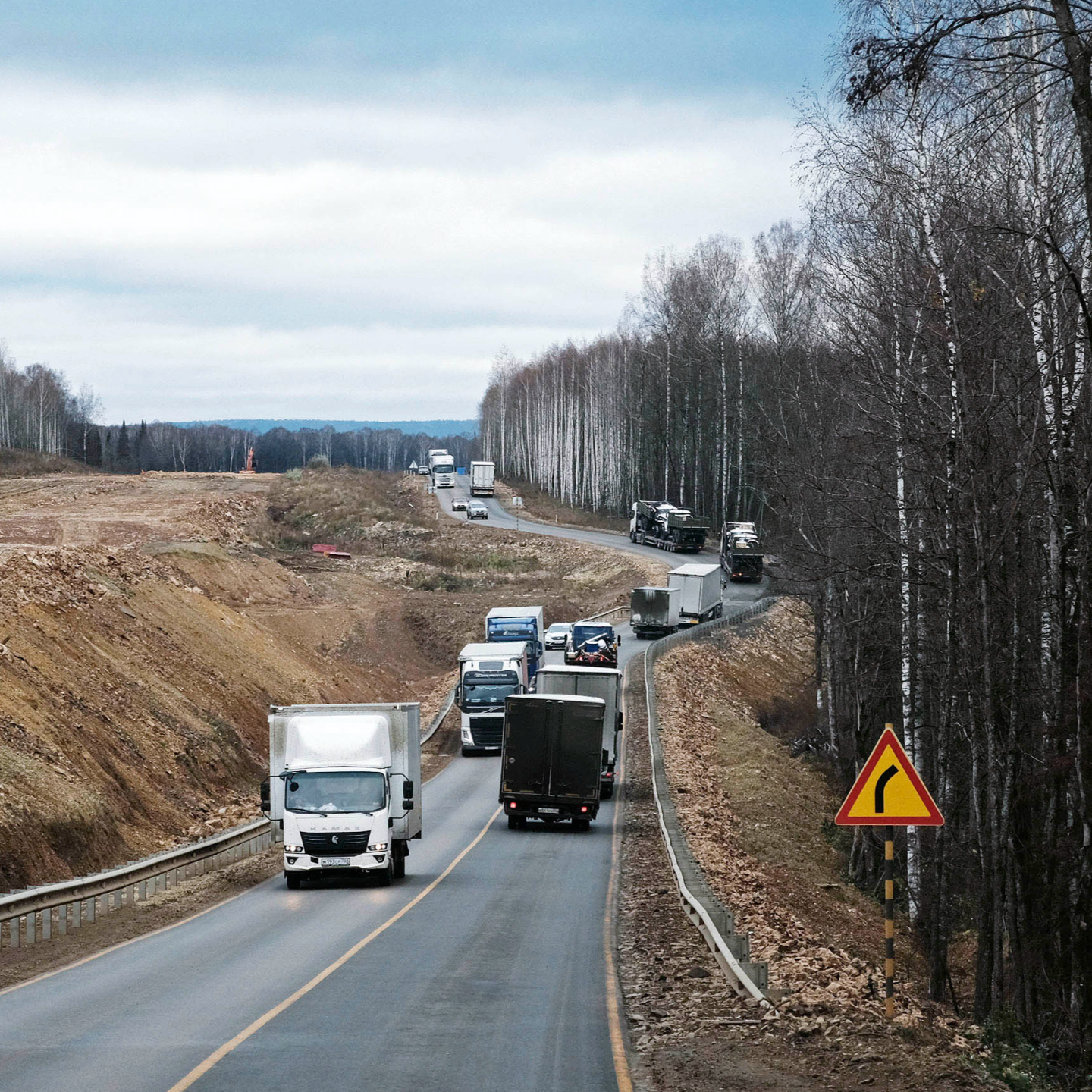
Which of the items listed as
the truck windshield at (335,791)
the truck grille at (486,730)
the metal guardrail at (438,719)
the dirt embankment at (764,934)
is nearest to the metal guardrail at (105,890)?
the truck windshield at (335,791)

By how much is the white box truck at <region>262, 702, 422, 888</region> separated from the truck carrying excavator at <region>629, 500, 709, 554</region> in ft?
206

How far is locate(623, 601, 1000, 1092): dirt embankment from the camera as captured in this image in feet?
35.4

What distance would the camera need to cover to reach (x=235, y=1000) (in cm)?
1410

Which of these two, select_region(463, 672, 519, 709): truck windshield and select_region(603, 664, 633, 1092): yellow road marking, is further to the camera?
select_region(463, 672, 519, 709): truck windshield

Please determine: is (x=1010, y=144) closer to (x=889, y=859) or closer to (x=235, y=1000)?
(x=889, y=859)

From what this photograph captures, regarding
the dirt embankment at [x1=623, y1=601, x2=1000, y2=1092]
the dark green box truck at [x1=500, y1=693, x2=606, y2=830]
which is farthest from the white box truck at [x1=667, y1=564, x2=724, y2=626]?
the dark green box truck at [x1=500, y1=693, x2=606, y2=830]

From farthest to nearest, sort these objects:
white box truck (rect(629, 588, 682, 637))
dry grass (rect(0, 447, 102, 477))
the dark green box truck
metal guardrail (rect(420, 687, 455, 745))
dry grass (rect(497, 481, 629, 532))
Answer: dry grass (rect(0, 447, 102, 477)) < dry grass (rect(497, 481, 629, 532)) < white box truck (rect(629, 588, 682, 637)) < metal guardrail (rect(420, 687, 455, 745)) < the dark green box truck

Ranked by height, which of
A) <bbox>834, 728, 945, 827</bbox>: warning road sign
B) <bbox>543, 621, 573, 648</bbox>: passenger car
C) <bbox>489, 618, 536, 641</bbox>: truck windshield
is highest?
<bbox>834, 728, 945, 827</bbox>: warning road sign

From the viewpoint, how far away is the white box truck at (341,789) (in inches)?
939

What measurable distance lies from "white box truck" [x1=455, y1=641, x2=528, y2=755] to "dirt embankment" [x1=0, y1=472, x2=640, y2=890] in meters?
→ 2.44

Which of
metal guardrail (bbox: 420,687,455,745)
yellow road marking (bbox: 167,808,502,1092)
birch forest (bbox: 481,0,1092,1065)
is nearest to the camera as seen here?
yellow road marking (bbox: 167,808,502,1092)

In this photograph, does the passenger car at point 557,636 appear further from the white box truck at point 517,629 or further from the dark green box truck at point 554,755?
the dark green box truck at point 554,755

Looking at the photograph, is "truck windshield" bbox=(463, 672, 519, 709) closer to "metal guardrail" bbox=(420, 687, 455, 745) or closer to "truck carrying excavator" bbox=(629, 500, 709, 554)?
"metal guardrail" bbox=(420, 687, 455, 745)

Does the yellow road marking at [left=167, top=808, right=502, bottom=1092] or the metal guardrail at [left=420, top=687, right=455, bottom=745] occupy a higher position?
the yellow road marking at [left=167, top=808, right=502, bottom=1092]
